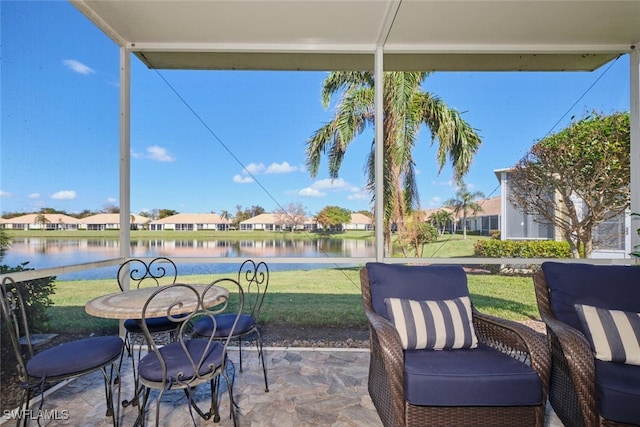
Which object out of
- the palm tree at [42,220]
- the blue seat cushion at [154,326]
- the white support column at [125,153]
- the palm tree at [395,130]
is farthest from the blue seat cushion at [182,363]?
the palm tree at [395,130]

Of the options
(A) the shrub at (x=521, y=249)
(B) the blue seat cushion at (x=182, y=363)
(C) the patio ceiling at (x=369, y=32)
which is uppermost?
(C) the patio ceiling at (x=369, y=32)

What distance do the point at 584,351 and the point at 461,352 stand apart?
57 centimetres

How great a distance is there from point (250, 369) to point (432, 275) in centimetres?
173

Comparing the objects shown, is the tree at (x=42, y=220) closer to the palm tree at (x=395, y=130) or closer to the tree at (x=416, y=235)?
the palm tree at (x=395, y=130)

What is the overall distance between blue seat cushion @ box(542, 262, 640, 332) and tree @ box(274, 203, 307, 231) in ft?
8.92

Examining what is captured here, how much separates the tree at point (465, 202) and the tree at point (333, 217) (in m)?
1.51

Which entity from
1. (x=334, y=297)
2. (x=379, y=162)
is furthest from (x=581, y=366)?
(x=334, y=297)

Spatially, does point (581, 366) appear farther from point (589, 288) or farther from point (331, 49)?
point (331, 49)

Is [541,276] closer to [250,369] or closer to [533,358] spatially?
[533,358]

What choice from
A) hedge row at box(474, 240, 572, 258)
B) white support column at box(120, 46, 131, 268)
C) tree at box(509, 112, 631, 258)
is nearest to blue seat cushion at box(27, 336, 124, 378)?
white support column at box(120, 46, 131, 268)

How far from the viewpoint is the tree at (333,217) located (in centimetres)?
426

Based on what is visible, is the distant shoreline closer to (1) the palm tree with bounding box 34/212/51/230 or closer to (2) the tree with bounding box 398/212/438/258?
(1) the palm tree with bounding box 34/212/51/230

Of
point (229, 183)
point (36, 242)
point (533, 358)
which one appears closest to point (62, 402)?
point (36, 242)

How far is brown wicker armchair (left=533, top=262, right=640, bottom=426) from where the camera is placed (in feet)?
4.72
